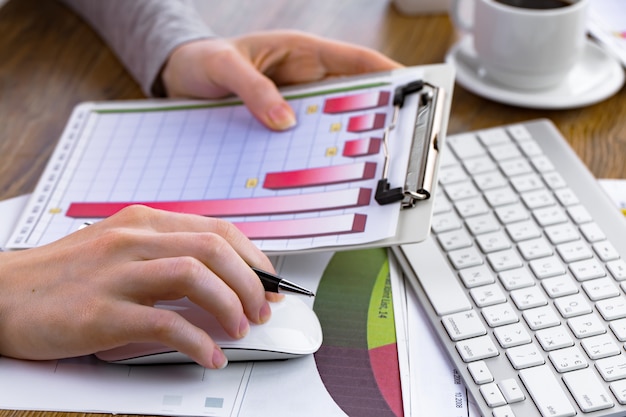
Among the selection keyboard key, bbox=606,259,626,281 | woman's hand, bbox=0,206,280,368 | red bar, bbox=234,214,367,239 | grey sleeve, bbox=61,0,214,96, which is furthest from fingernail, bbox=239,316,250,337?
grey sleeve, bbox=61,0,214,96

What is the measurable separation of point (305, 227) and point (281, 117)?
179 mm

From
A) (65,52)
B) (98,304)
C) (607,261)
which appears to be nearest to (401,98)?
(607,261)

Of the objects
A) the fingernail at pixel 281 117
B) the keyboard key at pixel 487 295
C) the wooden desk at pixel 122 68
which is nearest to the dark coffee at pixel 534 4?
the wooden desk at pixel 122 68

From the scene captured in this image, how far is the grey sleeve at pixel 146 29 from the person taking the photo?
101 centimetres

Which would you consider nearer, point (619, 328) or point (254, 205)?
point (619, 328)

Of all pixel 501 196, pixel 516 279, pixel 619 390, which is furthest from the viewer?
pixel 501 196

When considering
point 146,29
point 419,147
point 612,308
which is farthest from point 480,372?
point 146,29

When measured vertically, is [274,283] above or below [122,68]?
above

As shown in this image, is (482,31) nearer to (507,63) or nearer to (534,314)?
(507,63)

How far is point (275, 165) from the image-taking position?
0.82 m

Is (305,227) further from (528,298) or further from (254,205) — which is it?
(528,298)

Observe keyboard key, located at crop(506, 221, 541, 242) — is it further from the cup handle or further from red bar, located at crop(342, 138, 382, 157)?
the cup handle

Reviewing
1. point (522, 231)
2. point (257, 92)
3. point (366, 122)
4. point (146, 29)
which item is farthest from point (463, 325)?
point (146, 29)

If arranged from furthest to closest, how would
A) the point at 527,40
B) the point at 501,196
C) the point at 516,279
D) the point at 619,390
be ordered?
the point at 527,40, the point at 501,196, the point at 516,279, the point at 619,390
